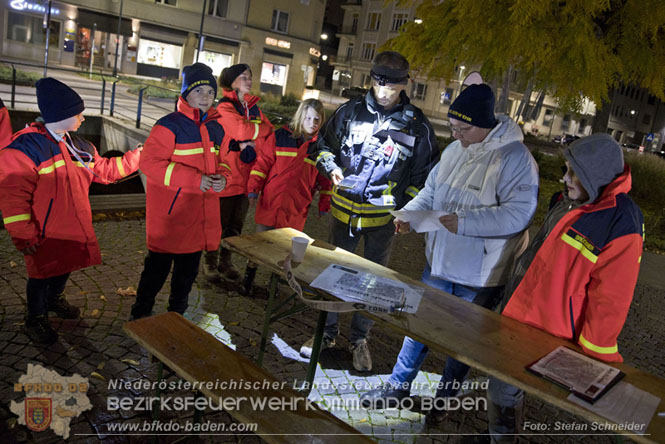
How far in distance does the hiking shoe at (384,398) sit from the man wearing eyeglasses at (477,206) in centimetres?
25

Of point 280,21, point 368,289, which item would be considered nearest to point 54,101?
point 368,289

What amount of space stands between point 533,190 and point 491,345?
3.40ft

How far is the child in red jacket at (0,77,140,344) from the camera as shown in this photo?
322 cm

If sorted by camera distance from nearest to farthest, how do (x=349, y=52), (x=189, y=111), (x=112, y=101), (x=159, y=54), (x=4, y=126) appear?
(x=189, y=111), (x=4, y=126), (x=112, y=101), (x=159, y=54), (x=349, y=52)

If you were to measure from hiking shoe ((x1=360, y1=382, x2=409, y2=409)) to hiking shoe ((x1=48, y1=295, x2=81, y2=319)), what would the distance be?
2421 millimetres

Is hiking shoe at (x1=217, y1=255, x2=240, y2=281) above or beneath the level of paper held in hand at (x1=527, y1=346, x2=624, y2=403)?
beneath

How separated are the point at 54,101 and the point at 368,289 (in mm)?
2467

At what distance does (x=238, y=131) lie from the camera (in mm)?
4973

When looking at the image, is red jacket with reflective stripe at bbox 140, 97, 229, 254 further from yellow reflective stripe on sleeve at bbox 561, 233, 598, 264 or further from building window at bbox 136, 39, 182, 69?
building window at bbox 136, 39, 182, 69

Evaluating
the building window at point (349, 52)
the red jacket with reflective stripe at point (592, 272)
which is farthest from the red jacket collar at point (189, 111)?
the building window at point (349, 52)

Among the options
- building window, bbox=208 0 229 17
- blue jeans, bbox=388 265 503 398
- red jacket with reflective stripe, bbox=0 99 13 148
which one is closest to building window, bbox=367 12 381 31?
building window, bbox=208 0 229 17

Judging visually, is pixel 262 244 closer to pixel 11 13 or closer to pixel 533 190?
pixel 533 190

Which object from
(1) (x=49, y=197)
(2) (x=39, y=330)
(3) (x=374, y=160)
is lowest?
(2) (x=39, y=330)

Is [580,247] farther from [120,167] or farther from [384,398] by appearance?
[120,167]
